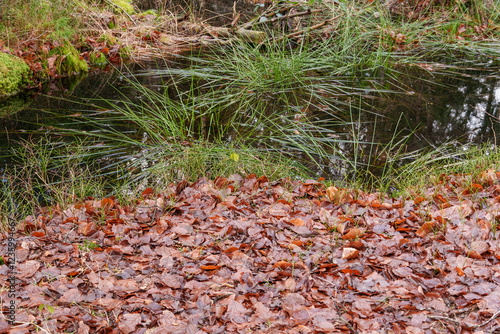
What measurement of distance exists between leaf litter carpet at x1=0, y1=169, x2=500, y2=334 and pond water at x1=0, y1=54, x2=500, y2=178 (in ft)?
3.93

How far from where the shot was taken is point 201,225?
288 cm

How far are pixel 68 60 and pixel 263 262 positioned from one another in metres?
5.58

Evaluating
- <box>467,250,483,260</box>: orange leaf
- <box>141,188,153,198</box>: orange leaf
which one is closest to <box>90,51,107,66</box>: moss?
<box>141,188,153,198</box>: orange leaf

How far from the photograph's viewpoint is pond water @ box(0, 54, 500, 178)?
4652mm

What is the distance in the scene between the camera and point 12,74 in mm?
5746

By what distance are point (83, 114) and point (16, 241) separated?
280 cm

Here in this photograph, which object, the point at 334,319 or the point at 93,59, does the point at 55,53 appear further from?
the point at 334,319

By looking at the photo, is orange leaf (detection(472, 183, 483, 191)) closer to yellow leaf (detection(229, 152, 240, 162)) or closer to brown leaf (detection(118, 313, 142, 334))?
yellow leaf (detection(229, 152, 240, 162))

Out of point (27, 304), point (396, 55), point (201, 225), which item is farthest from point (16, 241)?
point (396, 55)

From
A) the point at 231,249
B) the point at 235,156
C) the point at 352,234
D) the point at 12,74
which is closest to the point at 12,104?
the point at 12,74

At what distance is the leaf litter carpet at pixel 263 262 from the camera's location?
198cm

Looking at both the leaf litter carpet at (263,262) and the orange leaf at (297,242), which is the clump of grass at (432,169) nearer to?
the leaf litter carpet at (263,262)

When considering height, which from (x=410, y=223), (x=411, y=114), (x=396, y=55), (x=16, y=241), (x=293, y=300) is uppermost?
(x=396, y=55)

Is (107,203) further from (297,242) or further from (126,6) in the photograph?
(126,6)
